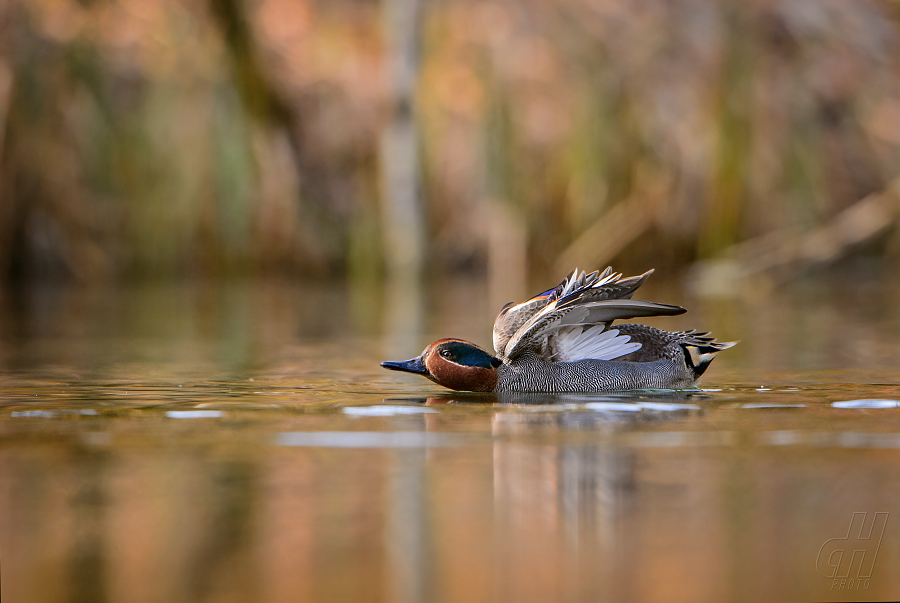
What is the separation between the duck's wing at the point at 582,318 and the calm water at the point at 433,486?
0.20m

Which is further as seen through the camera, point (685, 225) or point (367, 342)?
point (685, 225)

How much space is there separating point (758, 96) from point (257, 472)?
960 centimetres

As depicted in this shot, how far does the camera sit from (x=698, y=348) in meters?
4.32

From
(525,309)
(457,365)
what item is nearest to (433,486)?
(457,365)

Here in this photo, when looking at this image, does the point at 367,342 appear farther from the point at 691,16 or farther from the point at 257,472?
the point at 691,16

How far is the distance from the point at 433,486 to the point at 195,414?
1.30m

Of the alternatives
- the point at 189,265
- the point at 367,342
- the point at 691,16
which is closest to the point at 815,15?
the point at 691,16

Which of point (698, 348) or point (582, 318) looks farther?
point (698, 348)

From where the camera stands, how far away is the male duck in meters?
4.11

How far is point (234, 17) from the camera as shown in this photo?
471 inches

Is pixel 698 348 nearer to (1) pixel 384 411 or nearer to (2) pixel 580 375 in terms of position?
(2) pixel 580 375

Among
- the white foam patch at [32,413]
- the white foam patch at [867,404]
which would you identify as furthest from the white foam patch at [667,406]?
the white foam patch at [32,413]

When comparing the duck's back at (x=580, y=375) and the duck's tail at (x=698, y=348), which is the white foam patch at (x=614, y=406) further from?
the duck's tail at (x=698, y=348)

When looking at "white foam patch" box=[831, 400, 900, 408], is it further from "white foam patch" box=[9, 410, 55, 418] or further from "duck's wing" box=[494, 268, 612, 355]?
"white foam patch" box=[9, 410, 55, 418]
